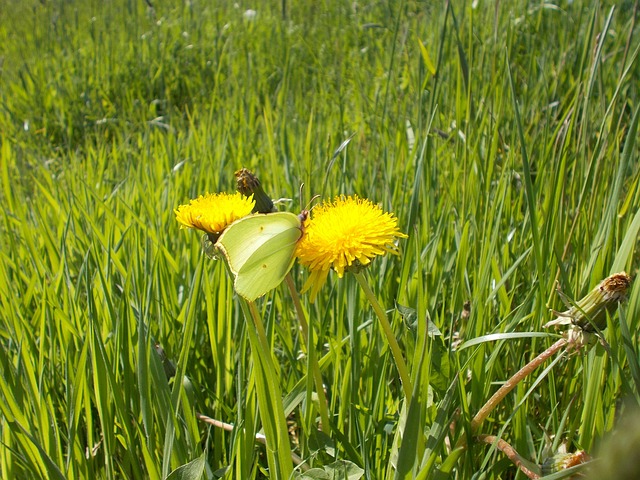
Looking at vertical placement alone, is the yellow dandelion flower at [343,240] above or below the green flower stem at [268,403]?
above

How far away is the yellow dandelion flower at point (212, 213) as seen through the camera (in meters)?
0.91

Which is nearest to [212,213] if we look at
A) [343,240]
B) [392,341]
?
[343,240]

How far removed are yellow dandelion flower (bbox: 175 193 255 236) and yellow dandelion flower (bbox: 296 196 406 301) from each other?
114 mm

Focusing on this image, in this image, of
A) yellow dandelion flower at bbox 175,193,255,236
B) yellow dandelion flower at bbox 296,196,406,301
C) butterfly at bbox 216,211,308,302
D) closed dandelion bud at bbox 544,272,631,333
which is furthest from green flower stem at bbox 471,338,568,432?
yellow dandelion flower at bbox 175,193,255,236

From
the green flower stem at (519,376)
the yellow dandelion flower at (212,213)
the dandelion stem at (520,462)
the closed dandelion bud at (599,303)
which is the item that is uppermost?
the yellow dandelion flower at (212,213)

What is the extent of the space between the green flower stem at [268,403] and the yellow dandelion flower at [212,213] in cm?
14

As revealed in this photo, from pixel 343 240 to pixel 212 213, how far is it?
222mm

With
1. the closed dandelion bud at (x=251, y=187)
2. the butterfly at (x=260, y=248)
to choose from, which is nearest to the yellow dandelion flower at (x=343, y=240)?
the butterfly at (x=260, y=248)

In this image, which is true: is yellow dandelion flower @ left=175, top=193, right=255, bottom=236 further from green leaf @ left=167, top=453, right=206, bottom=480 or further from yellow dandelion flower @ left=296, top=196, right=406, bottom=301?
green leaf @ left=167, top=453, right=206, bottom=480

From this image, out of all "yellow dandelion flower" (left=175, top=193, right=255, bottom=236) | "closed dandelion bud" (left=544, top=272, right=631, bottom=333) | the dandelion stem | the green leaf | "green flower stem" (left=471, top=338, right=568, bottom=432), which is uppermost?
"yellow dandelion flower" (left=175, top=193, right=255, bottom=236)

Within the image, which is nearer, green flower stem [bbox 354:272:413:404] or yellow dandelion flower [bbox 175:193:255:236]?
green flower stem [bbox 354:272:413:404]

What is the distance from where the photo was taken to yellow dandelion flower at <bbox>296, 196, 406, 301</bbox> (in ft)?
2.68

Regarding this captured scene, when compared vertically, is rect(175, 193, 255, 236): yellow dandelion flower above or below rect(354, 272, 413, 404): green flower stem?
above

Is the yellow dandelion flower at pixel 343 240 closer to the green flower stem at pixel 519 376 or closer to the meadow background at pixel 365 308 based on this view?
the meadow background at pixel 365 308
